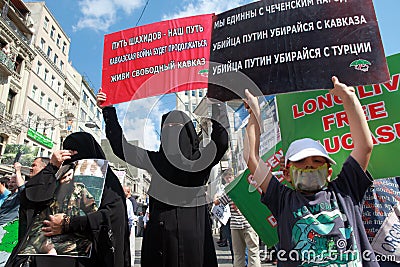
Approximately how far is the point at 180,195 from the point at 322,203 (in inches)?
39.3

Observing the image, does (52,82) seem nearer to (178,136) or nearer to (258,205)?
(178,136)

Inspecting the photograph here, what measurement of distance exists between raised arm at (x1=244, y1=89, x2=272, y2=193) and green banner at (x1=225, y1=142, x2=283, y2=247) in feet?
1.29

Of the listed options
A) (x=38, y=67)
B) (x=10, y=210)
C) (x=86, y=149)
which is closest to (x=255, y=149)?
(x=86, y=149)

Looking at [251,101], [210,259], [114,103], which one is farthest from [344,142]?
[114,103]

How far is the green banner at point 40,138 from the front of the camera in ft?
81.0

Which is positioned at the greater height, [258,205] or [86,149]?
[86,149]

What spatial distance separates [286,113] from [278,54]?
1.62ft

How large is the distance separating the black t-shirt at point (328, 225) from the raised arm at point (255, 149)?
0.57 ft

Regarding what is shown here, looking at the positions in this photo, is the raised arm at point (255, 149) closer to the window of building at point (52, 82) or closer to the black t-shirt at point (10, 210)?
the black t-shirt at point (10, 210)

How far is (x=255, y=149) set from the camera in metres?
2.12

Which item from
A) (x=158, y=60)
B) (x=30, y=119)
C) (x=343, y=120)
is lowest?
(x=343, y=120)

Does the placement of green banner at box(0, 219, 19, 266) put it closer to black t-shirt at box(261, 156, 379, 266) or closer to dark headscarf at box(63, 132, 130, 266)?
dark headscarf at box(63, 132, 130, 266)

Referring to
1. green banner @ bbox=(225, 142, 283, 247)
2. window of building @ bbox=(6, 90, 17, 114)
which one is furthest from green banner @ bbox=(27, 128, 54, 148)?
green banner @ bbox=(225, 142, 283, 247)

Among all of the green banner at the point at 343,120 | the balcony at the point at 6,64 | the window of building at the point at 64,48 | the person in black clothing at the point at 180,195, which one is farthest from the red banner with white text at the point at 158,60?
the window of building at the point at 64,48
